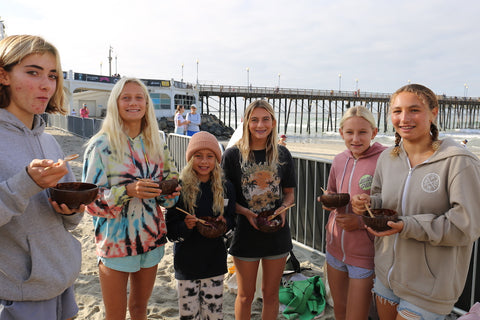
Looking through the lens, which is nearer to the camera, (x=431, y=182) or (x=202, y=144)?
(x=431, y=182)

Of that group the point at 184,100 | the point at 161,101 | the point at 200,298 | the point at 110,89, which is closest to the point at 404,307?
the point at 200,298

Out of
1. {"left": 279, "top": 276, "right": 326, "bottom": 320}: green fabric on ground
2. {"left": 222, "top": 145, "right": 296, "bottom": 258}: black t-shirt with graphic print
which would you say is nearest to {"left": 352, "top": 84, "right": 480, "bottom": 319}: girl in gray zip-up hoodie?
{"left": 222, "top": 145, "right": 296, "bottom": 258}: black t-shirt with graphic print

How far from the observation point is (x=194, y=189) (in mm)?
2449

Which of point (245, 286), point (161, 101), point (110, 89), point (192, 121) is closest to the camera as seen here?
point (245, 286)

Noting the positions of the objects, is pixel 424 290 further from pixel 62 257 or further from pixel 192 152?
pixel 62 257

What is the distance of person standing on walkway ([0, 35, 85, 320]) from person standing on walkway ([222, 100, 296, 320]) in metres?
1.31

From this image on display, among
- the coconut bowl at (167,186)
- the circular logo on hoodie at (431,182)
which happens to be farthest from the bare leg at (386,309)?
the coconut bowl at (167,186)

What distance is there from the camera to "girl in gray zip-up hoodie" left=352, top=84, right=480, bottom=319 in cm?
167

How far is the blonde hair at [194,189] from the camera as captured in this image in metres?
2.44

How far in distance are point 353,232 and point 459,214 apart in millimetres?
760

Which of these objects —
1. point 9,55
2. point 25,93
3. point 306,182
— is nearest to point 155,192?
point 25,93

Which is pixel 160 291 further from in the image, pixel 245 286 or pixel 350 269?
pixel 350 269

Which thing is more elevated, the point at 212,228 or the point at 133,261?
the point at 212,228

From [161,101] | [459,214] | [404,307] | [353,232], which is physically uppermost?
[161,101]
